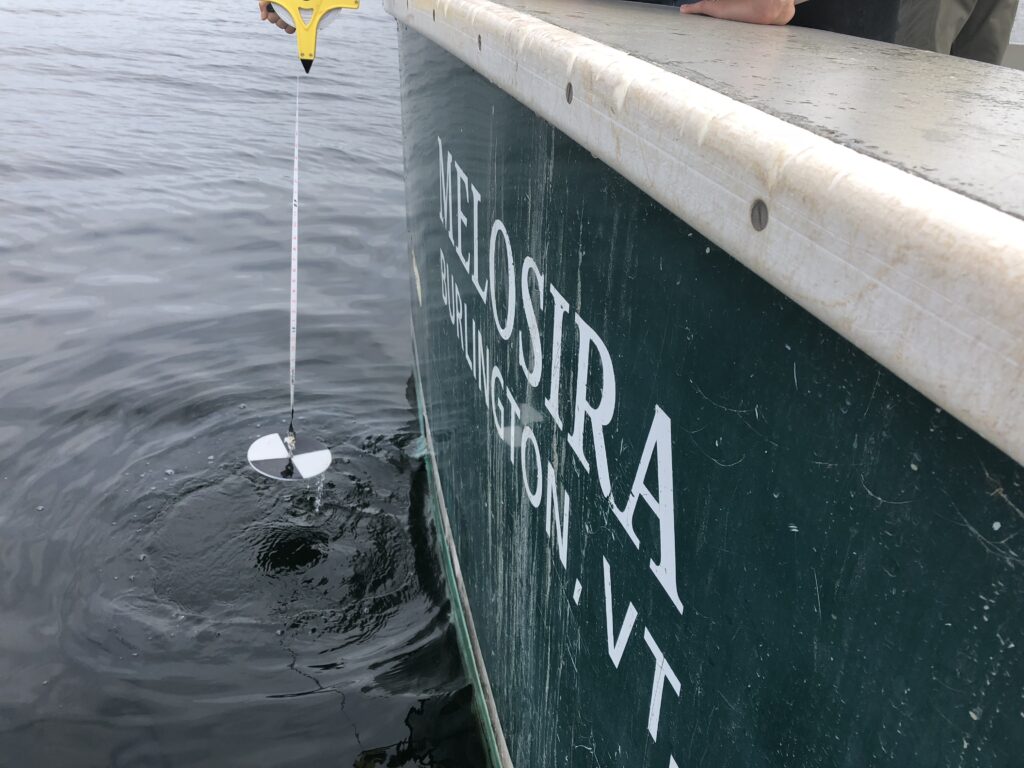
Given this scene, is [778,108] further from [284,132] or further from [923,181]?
[284,132]

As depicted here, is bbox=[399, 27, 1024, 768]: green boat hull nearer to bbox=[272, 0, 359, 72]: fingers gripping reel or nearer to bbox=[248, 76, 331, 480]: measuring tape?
bbox=[272, 0, 359, 72]: fingers gripping reel

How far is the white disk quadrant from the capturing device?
436 cm

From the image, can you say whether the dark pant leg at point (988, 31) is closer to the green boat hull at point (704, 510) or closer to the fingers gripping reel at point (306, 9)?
the green boat hull at point (704, 510)

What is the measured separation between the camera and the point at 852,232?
0.70 meters

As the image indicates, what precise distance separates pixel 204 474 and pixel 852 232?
407cm

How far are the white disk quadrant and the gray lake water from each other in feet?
0.21

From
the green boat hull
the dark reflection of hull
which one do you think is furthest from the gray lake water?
→ the green boat hull

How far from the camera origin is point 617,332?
52.1 inches

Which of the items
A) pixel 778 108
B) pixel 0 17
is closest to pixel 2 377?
Answer: pixel 778 108

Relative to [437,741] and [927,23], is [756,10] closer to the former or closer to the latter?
[927,23]

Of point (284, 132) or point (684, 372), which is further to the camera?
point (284, 132)

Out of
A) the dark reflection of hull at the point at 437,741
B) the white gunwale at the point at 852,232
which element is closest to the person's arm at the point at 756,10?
the white gunwale at the point at 852,232

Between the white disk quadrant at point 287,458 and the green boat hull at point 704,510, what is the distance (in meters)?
2.28

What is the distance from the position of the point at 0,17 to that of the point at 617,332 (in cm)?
1639
